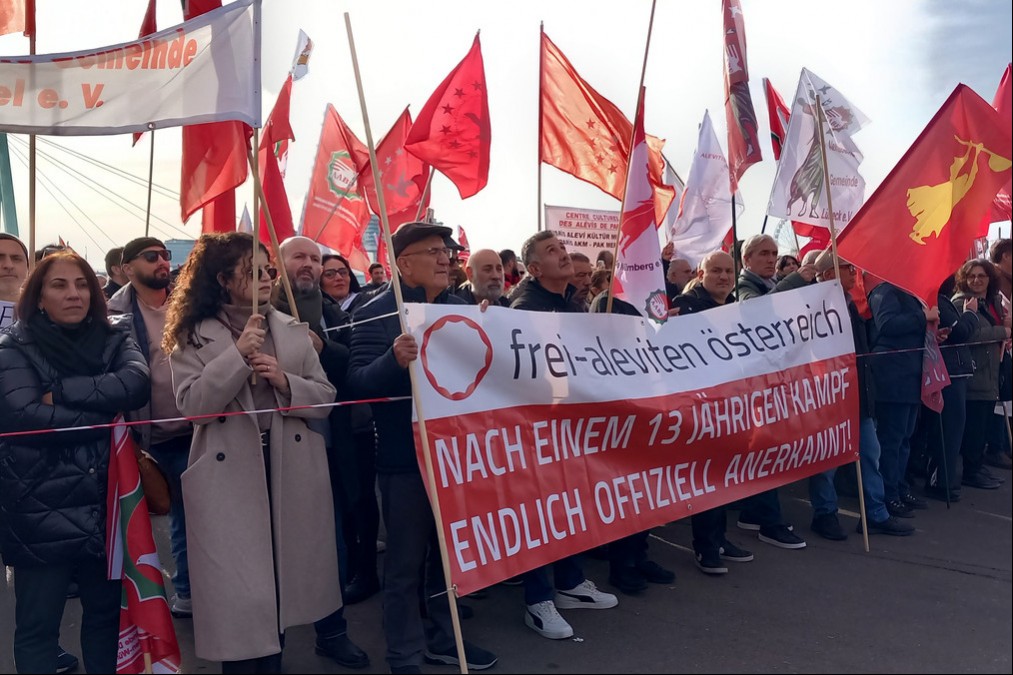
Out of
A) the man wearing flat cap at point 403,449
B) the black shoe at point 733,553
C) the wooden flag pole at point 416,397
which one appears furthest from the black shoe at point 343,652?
the black shoe at point 733,553

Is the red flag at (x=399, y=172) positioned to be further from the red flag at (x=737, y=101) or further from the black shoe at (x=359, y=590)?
the black shoe at (x=359, y=590)

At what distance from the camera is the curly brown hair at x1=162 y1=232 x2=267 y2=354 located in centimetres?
321

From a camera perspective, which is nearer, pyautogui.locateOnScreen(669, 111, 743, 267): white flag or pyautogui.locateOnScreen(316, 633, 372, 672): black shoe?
pyautogui.locateOnScreen(316, 633, 372, 672): black shoe

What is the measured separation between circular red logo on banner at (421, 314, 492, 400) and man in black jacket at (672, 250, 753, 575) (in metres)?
1.72

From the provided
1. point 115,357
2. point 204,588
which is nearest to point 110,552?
point 204,588

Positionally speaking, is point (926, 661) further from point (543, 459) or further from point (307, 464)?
point (307, 464)

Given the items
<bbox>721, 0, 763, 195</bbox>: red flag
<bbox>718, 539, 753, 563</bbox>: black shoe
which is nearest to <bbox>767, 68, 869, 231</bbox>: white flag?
<bbox>721, 0, 763, 195</bbox>: red flag

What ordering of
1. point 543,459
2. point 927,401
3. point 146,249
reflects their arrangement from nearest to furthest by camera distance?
1. point 543,459
2. point 146,249
3. point 927,401

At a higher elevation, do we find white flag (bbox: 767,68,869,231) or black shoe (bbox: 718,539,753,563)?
white flag (bbox: 767,68,869,231)

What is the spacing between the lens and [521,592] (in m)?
4.55

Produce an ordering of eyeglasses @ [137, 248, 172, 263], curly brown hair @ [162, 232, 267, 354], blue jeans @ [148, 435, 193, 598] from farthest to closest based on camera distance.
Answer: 1. eyeglasses @ [137, 248, 172, 263]
2. blue jeans @ [148, 435, 193, 598]
3. curly brown hair @ [162, 232, 267, 354]

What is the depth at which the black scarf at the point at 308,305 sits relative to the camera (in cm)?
417

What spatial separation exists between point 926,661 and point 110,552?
3.31 m

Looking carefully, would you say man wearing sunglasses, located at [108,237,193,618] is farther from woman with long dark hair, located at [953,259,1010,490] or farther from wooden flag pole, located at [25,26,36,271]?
woman with long dark hair, located at [953,259,1010,490]
